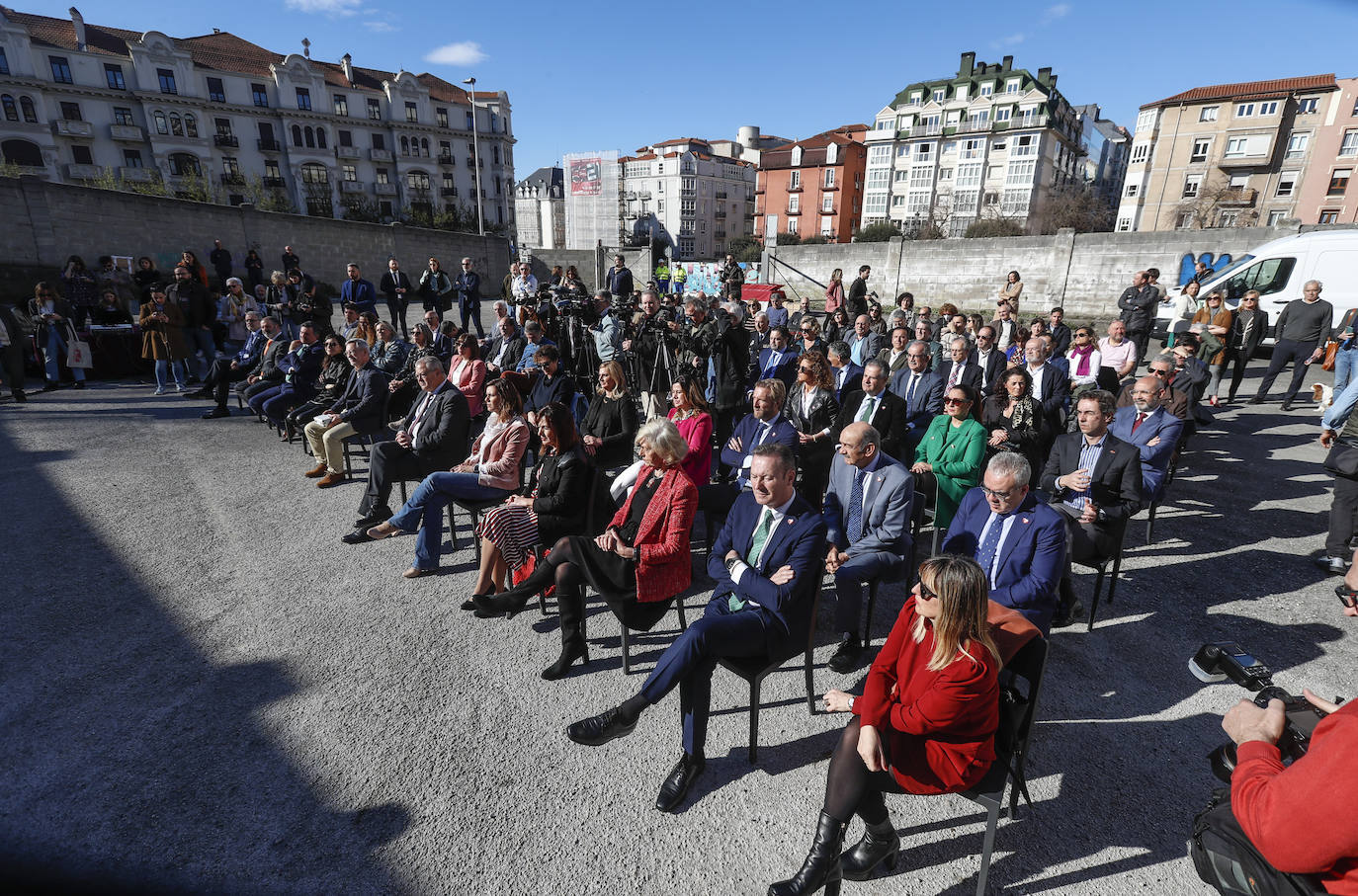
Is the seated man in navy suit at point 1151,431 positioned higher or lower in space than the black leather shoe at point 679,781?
higher

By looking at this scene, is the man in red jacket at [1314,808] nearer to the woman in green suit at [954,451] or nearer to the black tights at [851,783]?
the black tights at [851,783]

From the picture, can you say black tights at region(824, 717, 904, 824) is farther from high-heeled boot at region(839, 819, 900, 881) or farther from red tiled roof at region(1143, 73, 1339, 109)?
red tiled roof at region(1143, 73, 1339, 109)

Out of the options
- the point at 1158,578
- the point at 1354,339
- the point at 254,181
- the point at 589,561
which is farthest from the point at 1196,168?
the point at 254,181

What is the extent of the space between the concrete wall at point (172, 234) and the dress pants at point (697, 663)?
2092 cm

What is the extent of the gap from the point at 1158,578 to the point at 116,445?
11.5 metres

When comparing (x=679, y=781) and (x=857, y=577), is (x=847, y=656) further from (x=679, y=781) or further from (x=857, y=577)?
(x=679, y=781)

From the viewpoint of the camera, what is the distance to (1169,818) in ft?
9.53

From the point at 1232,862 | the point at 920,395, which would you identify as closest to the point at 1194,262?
the point at 920,395

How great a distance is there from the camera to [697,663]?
3059 mm

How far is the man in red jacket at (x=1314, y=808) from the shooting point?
1586 millimetres

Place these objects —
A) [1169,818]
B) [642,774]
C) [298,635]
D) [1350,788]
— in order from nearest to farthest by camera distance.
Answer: [1350,788]
[1169,818]
[642,774]
[298,635]

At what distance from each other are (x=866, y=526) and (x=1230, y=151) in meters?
64.6

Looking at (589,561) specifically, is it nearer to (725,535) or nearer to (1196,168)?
(725,535)

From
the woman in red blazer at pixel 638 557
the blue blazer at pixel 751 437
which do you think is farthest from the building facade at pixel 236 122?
the woman in red blazer at pixel 638 557
